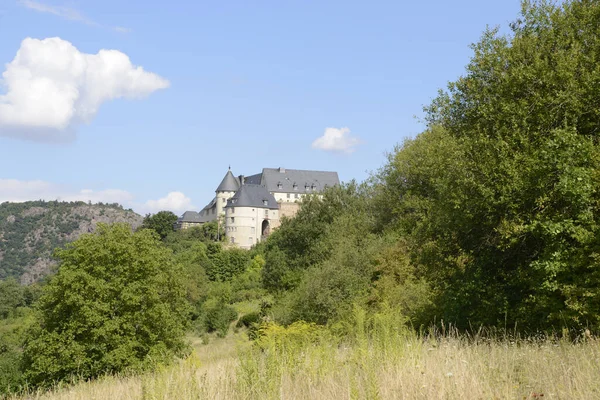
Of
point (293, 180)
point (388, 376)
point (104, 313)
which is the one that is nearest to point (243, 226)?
point (293, 180)

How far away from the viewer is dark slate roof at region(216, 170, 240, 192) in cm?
13662

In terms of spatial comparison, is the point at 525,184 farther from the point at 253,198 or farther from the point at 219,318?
the point at 253,198

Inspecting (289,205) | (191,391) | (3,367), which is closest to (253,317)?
(3,367)

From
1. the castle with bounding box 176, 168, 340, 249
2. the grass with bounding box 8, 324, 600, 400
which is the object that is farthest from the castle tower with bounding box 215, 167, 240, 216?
the grass with bounding box 8, 324, 600, 400

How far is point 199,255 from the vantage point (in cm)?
9400

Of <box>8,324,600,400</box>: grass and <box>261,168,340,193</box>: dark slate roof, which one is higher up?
<box>261,168,340,193</box>: dark slate roof

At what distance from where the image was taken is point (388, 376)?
247 inches

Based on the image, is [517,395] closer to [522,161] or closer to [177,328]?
[522,161]

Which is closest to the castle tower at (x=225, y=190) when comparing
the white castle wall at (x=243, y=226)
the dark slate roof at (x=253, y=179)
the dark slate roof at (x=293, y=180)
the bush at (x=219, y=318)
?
the dark slate roof at (x=253, y=179)

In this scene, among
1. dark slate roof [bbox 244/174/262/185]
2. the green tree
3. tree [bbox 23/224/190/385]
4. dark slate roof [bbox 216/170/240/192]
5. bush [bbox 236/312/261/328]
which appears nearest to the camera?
the green tree

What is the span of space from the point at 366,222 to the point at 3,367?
93.4 ft

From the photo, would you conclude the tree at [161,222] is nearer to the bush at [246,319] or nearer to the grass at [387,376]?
the bush at [246,319]

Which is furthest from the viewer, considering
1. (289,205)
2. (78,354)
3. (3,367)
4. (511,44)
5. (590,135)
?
(289,205)

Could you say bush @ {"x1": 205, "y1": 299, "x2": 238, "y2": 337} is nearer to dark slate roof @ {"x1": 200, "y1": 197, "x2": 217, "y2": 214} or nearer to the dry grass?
the dry grass
